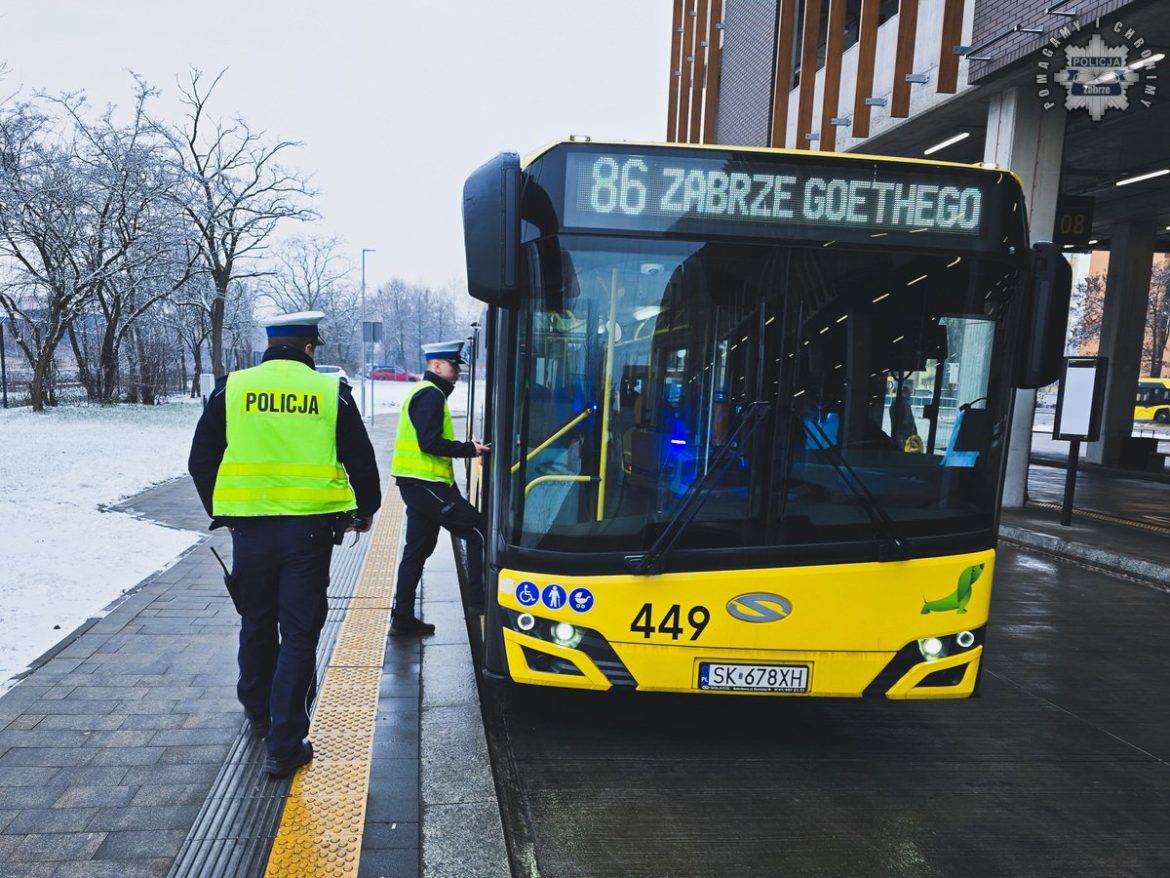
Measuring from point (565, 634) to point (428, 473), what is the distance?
1889 mm

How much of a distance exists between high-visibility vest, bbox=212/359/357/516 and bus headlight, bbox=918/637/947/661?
2.80 metres

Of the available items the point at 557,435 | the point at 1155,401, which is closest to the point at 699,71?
the point at 557,435

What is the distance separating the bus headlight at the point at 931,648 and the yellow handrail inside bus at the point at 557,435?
188 centimetres

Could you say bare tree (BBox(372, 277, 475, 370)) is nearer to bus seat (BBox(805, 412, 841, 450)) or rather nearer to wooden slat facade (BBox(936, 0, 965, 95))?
wooden slat facade (BBox(936, 0, 965, 95))

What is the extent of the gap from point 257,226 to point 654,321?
28.8 metres

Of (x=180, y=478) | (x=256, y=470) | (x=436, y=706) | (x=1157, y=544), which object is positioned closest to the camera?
(x=256, y=470)

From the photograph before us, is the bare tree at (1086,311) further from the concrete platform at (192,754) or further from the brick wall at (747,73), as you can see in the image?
the concrete platform at (192,754)

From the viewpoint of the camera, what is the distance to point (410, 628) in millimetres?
5508

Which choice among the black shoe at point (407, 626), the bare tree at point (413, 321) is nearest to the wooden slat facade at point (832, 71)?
the black shoe at point (407, 626)

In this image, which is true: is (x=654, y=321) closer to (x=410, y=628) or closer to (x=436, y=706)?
(x=436, y=706)

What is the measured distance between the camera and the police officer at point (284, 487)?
3.46 meters

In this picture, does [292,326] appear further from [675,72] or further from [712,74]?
[675,72]

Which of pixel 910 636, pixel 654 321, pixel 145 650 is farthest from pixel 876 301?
pixel 145 650

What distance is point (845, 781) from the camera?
3.86 m
